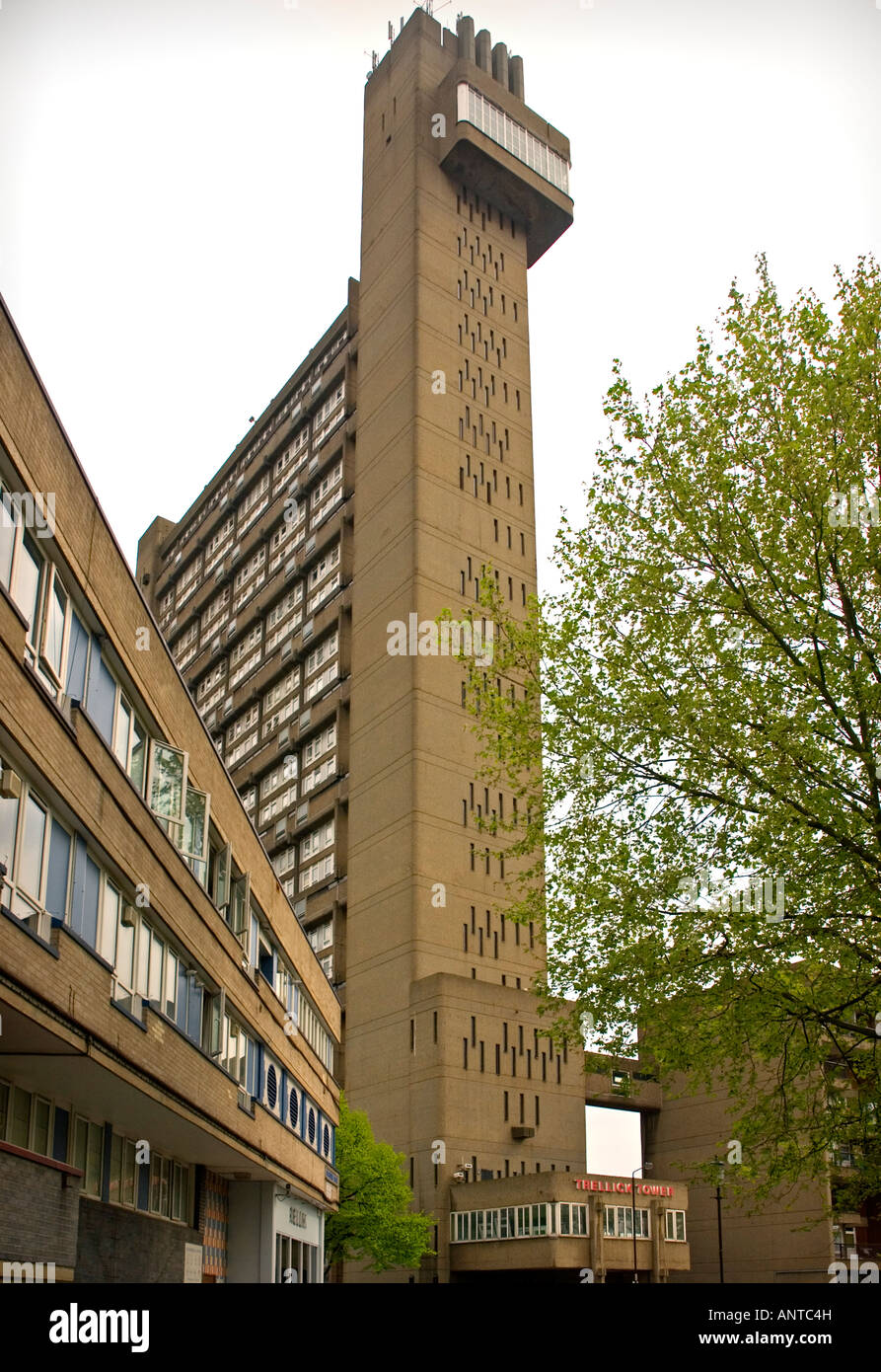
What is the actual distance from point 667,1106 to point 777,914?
8347 cm

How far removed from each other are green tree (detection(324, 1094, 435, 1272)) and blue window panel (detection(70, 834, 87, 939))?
42823 millimetres

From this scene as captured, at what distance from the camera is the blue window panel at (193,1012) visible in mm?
21666

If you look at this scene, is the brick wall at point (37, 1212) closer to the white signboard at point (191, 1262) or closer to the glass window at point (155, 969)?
the glass window at point (155, 969)

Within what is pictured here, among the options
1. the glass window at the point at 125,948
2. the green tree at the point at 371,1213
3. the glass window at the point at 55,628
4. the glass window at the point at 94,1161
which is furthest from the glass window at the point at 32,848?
the green tree at the point at 371,1213

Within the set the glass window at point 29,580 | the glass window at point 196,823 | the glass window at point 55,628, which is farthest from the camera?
the glass window at point 196,823

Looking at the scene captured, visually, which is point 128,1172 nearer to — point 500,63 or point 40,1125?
point 40,1125

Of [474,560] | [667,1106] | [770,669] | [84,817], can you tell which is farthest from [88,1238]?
[667,1106]

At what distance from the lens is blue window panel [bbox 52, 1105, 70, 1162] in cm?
1677

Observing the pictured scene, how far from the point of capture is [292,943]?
1374 inches

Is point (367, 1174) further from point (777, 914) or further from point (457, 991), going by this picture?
point (777, 914)

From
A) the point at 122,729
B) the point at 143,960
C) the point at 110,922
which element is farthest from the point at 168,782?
the point at 110,922

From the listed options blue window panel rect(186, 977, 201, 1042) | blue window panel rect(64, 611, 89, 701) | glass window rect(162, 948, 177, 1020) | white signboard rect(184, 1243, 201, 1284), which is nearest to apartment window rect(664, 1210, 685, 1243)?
white signboard rect(184, 1243, 201, 1284)

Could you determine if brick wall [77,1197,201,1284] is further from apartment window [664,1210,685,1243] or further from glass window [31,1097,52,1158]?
apartment window [664,1210,685,1243]

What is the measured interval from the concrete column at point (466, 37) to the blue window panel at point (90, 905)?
8962 cm
